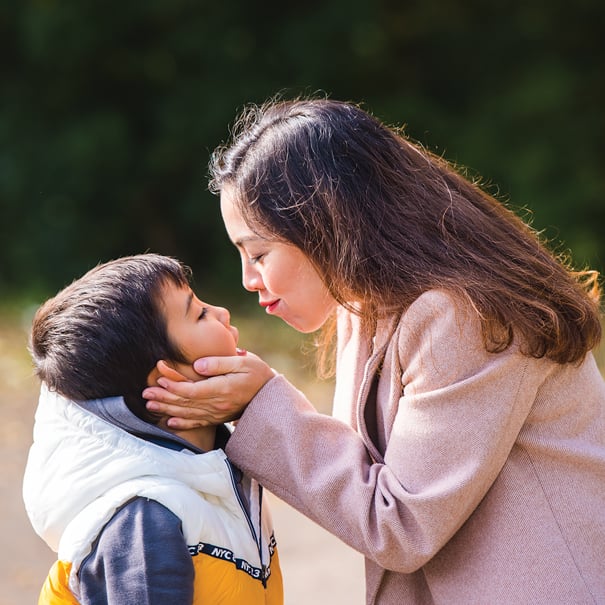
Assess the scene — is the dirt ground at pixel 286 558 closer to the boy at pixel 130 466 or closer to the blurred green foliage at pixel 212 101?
the boy at pixel 130 466

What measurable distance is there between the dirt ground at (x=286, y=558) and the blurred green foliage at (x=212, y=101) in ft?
15.7

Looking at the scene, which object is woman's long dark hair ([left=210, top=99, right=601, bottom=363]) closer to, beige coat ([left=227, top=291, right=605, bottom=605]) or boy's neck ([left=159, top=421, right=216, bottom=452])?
beige coat ([left=227, top=291, right=605, bottom=605])

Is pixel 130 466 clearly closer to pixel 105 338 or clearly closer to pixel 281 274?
pixel 105 338

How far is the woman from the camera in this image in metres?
1.85

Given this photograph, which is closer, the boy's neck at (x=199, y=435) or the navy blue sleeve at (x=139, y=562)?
the navy blue sleeve at (x=139, y=562)

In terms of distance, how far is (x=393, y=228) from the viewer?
1.99 m

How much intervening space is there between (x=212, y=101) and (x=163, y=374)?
23.8 feet

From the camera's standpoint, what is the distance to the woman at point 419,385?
1853 millimetres

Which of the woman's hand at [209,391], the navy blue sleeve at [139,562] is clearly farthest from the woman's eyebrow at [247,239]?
the navy blue sleeve at [139,562]

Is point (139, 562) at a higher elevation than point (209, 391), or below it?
below

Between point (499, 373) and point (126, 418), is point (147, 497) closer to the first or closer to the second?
point (126, 418)

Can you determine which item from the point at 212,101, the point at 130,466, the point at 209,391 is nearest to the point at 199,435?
the point at 209,391

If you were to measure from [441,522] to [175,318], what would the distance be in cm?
64

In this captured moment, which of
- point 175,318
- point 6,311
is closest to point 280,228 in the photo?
point 175,318
